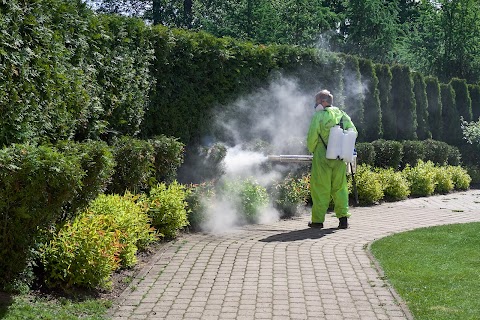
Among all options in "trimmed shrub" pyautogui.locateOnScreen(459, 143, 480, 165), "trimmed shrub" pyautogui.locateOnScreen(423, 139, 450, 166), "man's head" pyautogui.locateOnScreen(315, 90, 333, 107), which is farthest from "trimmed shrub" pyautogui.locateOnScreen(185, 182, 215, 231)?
"trimmed shrub" pyautogui.locateOnScreen(459, 143, 480, 165)

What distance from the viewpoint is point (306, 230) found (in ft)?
32.0

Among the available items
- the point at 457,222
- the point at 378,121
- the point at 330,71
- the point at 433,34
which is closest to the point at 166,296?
the point at 457,222

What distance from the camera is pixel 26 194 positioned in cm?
532

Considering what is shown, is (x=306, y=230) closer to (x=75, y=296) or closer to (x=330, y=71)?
(x=75, y=296)

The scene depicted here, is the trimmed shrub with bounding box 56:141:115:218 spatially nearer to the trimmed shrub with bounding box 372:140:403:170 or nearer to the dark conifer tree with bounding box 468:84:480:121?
the trimmed shrub with bounding box 372:140:403:170

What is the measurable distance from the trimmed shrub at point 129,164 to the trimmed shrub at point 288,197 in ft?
9.78

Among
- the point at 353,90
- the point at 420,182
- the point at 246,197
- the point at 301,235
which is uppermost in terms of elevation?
the point at 353,90

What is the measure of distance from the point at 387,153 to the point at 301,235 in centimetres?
681

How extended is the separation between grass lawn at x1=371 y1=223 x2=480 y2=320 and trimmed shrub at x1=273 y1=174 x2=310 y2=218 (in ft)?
7.07

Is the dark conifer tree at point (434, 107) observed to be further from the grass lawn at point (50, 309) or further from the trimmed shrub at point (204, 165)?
the grass lawn at point (50, 309)

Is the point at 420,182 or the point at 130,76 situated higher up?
the point at 130,76

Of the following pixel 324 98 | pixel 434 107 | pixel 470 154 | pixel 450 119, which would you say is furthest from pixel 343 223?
pixel 450 119

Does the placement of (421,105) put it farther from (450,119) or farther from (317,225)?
(317,225)

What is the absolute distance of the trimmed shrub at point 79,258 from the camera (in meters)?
5.91
